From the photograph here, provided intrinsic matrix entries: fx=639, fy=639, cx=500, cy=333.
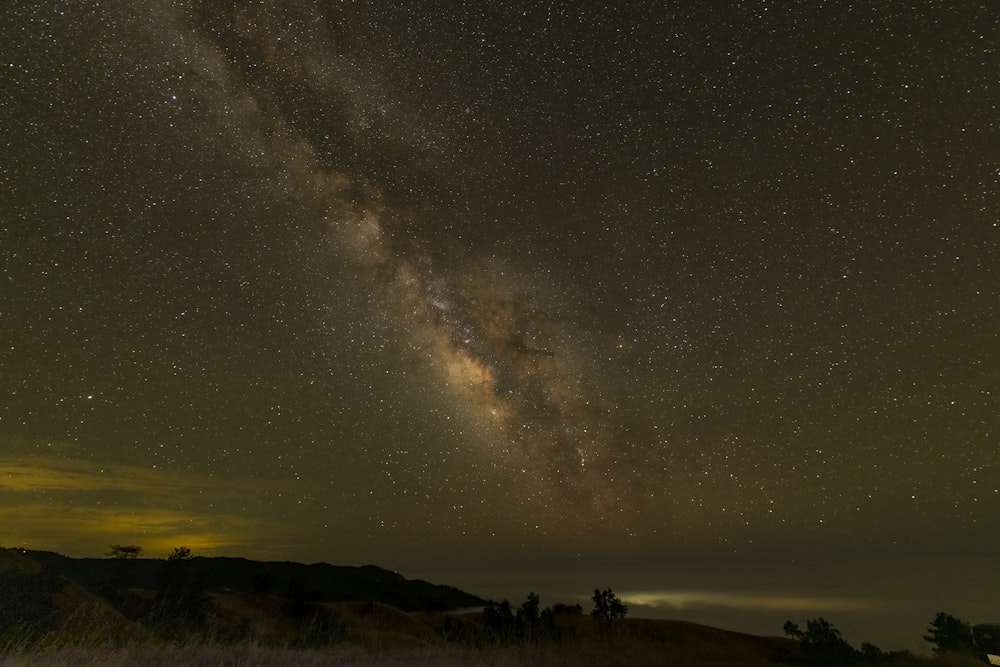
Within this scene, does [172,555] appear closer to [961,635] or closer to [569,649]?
[569,649]

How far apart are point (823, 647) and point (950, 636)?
3434 millimetres

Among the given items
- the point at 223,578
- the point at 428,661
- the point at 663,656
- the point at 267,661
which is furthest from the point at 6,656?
the point at 223,578

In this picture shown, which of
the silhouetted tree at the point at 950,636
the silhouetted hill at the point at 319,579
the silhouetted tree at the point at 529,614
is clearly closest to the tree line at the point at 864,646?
the silhouetted tree at the point at 950,636

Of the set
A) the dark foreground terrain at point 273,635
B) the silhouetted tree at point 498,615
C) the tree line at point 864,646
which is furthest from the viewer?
the silhouetted tree at point 498,615

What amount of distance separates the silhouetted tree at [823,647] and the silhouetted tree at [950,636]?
2.16 m

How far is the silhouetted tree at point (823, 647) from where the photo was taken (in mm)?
16578

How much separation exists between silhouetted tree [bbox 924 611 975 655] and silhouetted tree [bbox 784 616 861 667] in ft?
7.08

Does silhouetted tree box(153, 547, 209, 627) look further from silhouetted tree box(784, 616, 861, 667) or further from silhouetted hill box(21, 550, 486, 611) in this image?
silhouetted hill box(21, 550, 486, 611)

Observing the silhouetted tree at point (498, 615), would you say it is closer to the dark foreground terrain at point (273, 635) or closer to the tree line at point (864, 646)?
the dark foreground terrain at point (273, 635)

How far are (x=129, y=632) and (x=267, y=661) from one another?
285 inches

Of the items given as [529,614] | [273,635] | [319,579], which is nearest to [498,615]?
[529,614]

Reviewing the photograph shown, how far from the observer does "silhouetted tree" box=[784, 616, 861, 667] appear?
1658 cm

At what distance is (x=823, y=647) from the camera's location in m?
17.2

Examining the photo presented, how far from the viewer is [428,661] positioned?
37.1 ft
